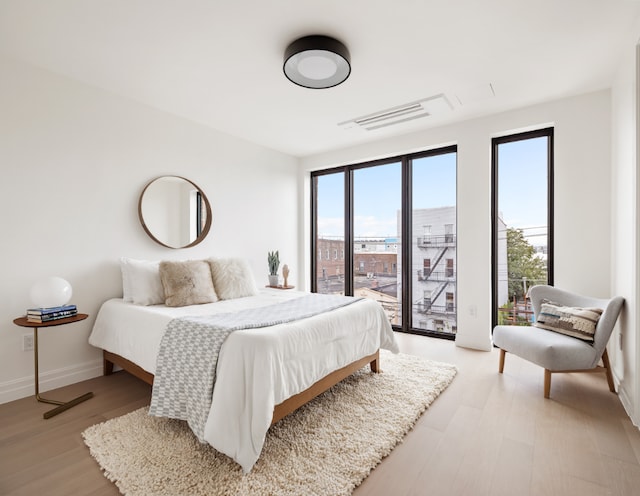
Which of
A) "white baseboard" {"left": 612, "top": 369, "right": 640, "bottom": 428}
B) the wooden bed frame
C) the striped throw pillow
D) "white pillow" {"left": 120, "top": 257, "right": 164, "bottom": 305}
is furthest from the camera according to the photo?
"white pillow" {"left": 120, "top": 257, "right": 164, "bottom": 305}

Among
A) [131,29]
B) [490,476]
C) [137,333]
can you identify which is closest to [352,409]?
[490,476]

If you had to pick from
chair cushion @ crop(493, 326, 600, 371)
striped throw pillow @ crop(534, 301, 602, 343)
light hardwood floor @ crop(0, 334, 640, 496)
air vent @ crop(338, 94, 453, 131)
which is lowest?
light hardwood floor @ crop(0, 334, 640, 496)

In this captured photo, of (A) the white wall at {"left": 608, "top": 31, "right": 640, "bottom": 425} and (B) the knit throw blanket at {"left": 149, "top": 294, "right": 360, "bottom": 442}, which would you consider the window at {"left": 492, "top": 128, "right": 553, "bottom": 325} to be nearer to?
(A) the white wall at {"left": 608, "top": 31, "right": 640, "bottom": 425}

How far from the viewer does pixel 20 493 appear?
1541 millimetres

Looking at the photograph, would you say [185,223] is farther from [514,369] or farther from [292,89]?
[514,369]

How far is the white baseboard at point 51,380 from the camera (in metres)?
2.47

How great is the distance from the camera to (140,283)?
2.90m

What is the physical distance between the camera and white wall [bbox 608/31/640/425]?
2111mm

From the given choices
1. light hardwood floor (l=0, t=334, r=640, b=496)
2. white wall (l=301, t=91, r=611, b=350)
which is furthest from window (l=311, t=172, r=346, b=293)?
light hardwood floor (l=0, t=334, r=640, b=496)

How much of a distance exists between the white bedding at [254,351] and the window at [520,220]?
1.70 metres

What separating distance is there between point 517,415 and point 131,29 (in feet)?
12.0

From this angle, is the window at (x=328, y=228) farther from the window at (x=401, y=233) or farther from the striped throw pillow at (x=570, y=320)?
the striped throw pillow at (x=570, y=320)

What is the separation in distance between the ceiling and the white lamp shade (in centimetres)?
171

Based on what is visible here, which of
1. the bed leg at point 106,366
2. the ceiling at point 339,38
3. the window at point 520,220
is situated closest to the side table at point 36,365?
the bed leg at point 106,366
